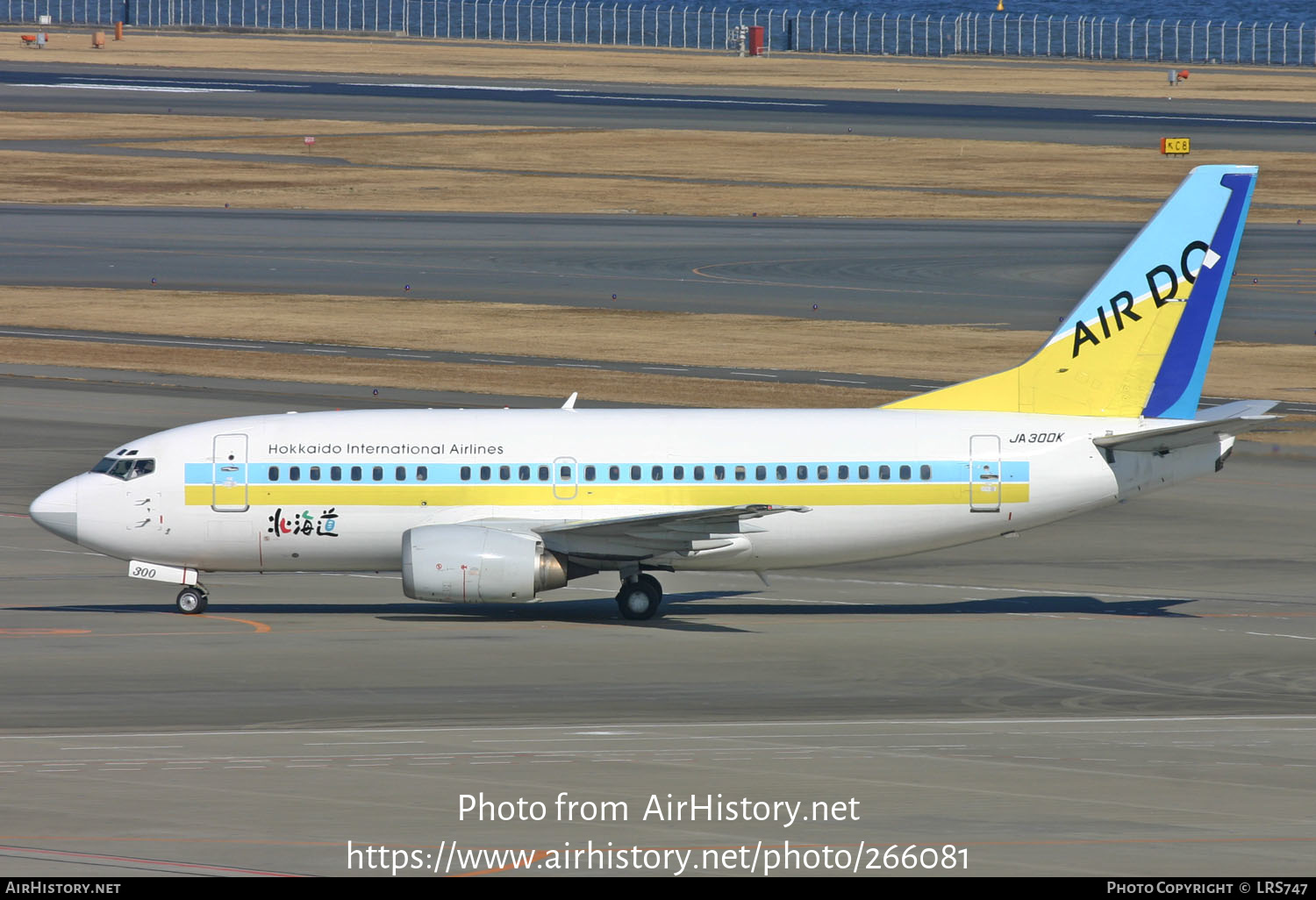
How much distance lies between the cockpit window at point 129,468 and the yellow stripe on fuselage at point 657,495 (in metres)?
3.62

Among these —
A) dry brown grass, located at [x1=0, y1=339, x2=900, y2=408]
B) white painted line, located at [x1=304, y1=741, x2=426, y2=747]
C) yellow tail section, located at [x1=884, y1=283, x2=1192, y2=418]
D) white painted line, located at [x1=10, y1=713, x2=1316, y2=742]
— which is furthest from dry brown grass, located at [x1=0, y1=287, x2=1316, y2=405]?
white painted line, located at [x1=304, y1=741, x2=426, y2=747]

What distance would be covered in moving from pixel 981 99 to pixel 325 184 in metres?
70.4

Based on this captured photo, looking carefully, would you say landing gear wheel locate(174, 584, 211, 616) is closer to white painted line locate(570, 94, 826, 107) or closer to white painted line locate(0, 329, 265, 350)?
white painted line locate(0, 329, 265, 350)

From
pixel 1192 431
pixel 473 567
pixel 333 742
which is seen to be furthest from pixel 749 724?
pixel 1192 431

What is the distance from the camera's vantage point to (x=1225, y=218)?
4047cm

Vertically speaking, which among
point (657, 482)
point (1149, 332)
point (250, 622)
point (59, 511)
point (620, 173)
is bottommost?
point (250, 622)

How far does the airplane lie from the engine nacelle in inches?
7.4

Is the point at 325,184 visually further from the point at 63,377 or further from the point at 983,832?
the point at 983,832

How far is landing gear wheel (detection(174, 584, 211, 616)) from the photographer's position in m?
41.1

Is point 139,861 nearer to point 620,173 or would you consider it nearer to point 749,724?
Answer: point 749,724

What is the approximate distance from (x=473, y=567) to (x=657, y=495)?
4208mm

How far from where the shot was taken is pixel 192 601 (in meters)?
41.1

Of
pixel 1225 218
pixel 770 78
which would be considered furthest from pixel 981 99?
pixel 1225 218

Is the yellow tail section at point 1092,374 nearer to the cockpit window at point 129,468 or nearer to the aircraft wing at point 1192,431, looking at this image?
the aircraft wing at point 1192,431
